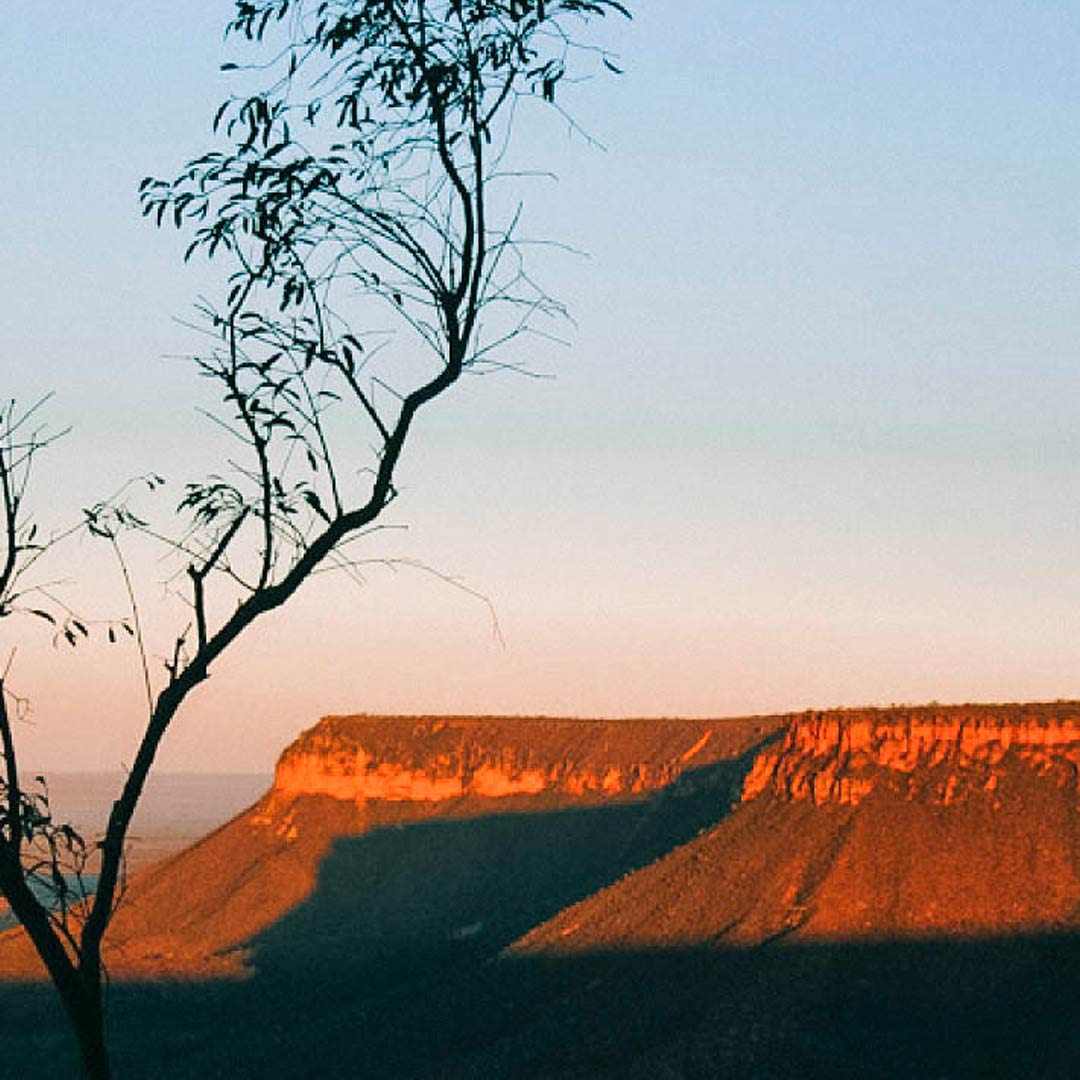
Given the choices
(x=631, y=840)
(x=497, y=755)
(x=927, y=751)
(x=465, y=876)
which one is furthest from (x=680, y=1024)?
(x=497, y=755)

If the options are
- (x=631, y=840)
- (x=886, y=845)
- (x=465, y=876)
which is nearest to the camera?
(x=886, y=845)

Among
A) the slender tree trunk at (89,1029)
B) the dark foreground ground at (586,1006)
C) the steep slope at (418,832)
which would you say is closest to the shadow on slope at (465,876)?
the steep slope at (418,832)

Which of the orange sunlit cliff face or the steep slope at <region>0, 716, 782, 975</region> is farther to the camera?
the steep slope at <region>0, 716, 782, 975</region>

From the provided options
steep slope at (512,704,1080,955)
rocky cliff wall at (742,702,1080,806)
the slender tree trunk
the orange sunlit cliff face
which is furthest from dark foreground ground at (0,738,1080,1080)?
the slender tree trunk

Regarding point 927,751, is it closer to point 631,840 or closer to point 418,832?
point 631,840

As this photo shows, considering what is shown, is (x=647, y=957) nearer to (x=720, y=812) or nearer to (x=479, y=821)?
(x=720, y=812)

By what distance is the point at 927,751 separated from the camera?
109m

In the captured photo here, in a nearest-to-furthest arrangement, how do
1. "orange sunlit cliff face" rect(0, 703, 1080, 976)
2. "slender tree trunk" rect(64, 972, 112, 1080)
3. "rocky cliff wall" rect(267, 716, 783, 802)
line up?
"slender tree trunk" rect(64, 972, 112, 1080)
"orange sunlit cliff face" rect(0, 703, 1080, 976)
"rocky cliff wall" rect(267, 716, 783, 802)

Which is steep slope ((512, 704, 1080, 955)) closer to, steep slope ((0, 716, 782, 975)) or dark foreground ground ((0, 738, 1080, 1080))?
dark foreground ground ((0, 738, 1080, 1080))

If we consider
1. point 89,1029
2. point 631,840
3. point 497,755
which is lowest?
point 631,840

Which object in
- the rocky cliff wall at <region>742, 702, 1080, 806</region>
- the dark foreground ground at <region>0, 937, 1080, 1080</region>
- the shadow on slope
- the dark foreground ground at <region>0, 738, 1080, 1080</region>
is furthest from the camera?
the shadow on slope

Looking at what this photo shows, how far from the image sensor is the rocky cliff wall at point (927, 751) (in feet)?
343

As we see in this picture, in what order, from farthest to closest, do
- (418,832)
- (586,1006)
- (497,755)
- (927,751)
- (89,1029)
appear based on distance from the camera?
(497,755) < (418,832) < (927,751) < (586,1006) < (89,1029)

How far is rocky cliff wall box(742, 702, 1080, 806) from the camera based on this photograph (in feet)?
343
